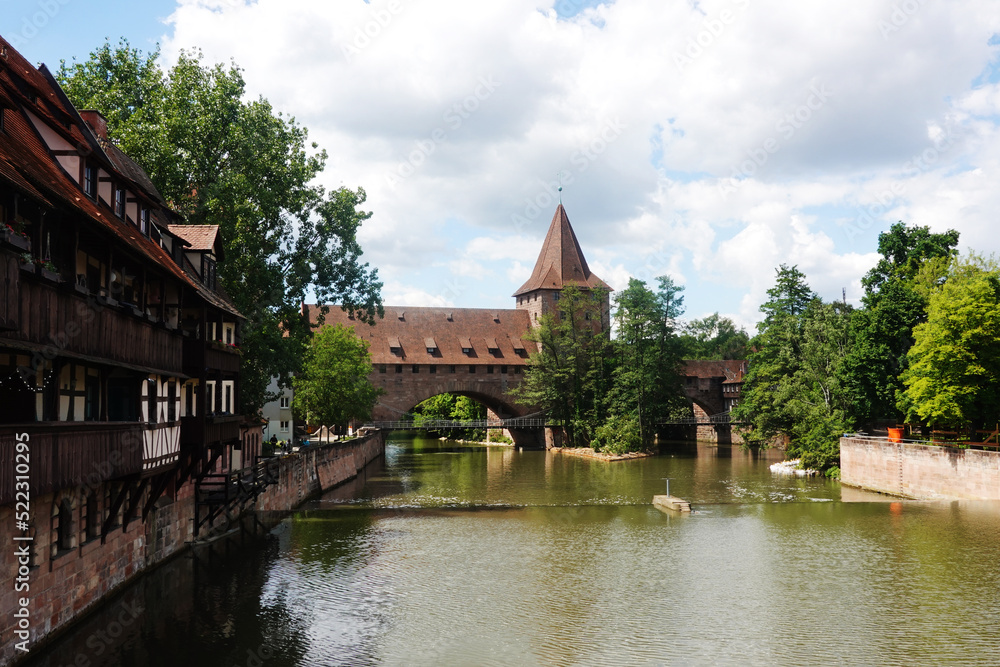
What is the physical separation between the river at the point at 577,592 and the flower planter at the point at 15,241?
5.74 metres

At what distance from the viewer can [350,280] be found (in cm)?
2930

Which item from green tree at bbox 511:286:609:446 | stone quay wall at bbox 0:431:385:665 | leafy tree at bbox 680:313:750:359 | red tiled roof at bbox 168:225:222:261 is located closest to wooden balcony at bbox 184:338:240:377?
stone quay wall at bbox 0:431:385:665

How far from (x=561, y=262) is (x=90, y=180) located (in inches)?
2150

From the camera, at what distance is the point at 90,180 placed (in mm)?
14297

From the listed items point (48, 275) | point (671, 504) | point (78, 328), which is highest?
point (48, 275)

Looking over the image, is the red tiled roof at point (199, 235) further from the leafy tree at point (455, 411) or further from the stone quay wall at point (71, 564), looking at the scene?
the leafy tree at point (455, 411)

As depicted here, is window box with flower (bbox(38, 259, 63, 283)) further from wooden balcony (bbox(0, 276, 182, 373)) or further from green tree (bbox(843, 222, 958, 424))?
green tree (bbox(843, 222, 958, 424))

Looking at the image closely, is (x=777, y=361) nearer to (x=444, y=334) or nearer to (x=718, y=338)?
(x=444, y=334)

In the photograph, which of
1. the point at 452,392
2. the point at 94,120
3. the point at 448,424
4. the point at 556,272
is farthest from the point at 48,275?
the point at 556,272

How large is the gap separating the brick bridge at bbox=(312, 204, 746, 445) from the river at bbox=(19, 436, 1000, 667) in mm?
33356

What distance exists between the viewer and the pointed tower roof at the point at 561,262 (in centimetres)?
6700

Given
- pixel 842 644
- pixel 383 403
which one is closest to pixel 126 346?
pixel 842 644

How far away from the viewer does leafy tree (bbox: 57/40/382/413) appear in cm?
2492

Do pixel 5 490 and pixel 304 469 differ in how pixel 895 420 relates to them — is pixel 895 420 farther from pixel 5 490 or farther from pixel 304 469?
pixel 5 490
